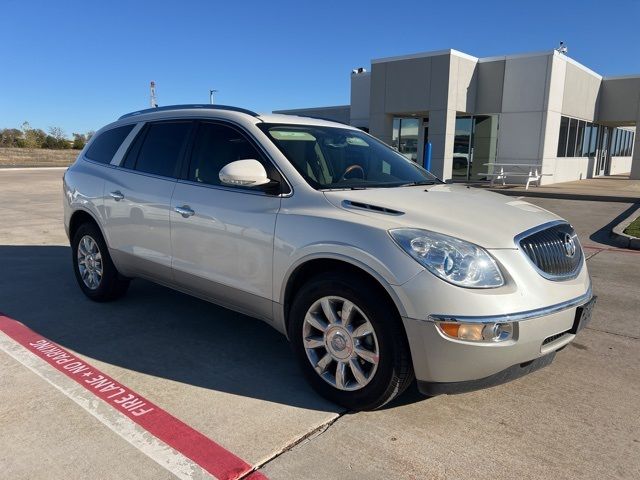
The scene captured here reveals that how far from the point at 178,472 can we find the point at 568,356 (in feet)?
9.68

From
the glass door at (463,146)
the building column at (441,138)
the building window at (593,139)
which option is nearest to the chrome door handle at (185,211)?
the building column at (441,138)

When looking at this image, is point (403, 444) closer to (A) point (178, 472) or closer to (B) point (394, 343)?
(B) point (394, 343)

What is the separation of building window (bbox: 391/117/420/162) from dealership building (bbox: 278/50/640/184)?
45 mm

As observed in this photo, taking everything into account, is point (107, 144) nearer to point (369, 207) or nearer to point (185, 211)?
point (185, 211)

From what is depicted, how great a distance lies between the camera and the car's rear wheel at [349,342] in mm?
2828

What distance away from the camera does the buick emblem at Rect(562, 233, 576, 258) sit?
3.20m

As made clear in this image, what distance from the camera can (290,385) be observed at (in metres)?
3.41

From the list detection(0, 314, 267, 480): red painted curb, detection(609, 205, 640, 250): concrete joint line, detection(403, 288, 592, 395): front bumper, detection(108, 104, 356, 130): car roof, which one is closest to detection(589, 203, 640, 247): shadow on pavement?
detection(609, 205, 640, 250): concrete joint line

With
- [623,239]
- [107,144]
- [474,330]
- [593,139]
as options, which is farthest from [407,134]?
[474,330]

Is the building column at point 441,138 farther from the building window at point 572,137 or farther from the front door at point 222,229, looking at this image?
the front door at point 222,229

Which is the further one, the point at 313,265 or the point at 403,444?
the point at 313,265

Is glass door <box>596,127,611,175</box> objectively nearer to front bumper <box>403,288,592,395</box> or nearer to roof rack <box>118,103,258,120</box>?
roof rack <box>118,103,258,120</box>

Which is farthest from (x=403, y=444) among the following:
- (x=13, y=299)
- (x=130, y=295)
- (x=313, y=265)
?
(x=13, y=299)

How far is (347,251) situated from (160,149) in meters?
2.30
